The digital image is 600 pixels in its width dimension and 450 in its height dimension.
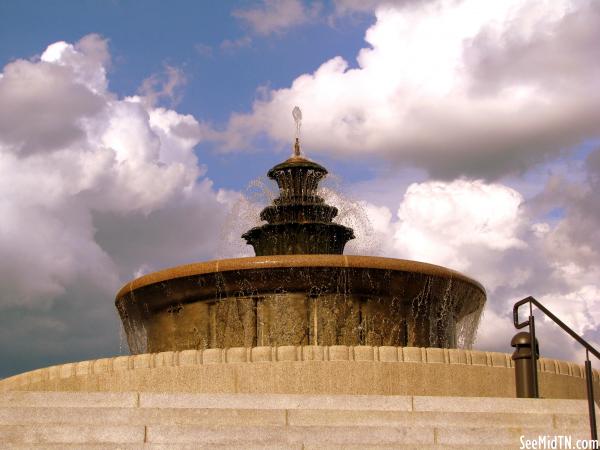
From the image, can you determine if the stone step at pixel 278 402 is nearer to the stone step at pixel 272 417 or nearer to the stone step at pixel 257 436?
the stone step at pixel 272 417

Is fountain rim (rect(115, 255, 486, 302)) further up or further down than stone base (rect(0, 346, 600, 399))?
further up

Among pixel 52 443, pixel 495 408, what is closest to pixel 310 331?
pixel 495 408

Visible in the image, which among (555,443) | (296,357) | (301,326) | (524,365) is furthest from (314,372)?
(555,443)

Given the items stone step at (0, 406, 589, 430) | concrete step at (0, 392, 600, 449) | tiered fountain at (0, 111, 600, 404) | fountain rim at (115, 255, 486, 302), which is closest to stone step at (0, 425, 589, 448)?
concrete step at (0, 392, 600, 449)

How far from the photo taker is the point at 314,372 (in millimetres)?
11148

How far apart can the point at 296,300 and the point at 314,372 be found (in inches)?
144

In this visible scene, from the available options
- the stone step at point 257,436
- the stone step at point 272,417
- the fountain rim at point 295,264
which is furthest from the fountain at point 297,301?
the stone step at point 257,436

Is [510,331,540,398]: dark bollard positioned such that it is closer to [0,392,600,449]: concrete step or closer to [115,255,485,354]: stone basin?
[0,392,600,449]: concrete step

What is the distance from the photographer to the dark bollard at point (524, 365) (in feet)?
31.7

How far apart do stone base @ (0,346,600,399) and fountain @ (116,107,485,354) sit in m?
2.99

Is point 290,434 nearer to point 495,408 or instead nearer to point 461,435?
point 461,435

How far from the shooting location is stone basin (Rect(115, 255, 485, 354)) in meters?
14.4

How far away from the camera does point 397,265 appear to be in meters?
14.6

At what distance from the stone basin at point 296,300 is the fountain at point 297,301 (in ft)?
0.05
